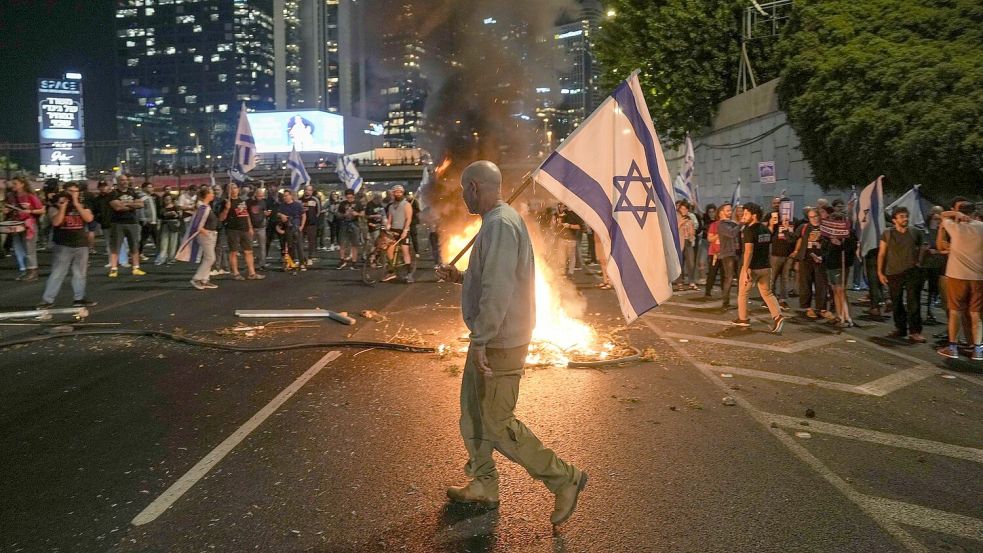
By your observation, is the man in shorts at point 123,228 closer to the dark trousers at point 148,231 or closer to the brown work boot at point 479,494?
the dark trousers at point 148,231

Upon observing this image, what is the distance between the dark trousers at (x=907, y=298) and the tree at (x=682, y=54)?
60.9 feet

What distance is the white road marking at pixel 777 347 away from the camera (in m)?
8.65

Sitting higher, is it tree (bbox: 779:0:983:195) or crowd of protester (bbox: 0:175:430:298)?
tree (bbox: 779:0:983:195)

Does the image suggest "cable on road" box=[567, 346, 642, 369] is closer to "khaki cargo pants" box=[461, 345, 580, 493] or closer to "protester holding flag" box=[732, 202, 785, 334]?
"protester holding flag" box=[732, 202, 785, 334]

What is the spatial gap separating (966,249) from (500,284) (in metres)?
6.84

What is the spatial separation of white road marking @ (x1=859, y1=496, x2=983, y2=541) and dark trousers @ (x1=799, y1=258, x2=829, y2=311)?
23.5 ft

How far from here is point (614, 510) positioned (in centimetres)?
393

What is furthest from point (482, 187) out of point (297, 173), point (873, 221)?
point (297, 173)

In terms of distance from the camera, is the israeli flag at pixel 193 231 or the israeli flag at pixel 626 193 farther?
the israeli flag at pixel 193 231

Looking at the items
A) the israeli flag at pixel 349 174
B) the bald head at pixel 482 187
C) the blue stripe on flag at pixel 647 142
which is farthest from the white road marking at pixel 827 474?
the israeli flag at pixel 349 174

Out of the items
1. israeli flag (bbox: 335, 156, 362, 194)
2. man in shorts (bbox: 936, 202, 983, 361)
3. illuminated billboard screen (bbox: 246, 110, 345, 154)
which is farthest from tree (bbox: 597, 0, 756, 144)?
illuminated billboard screen (bbox: 246, 110, 345, 154)

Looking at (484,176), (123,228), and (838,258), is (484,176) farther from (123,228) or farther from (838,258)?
(123,228)

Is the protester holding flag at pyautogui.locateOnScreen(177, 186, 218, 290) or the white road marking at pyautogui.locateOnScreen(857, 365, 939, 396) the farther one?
the protester holding flag at pyautogui.locateOnScreen(177, 186, 218, 290)

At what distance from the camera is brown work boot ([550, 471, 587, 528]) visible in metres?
3.65
